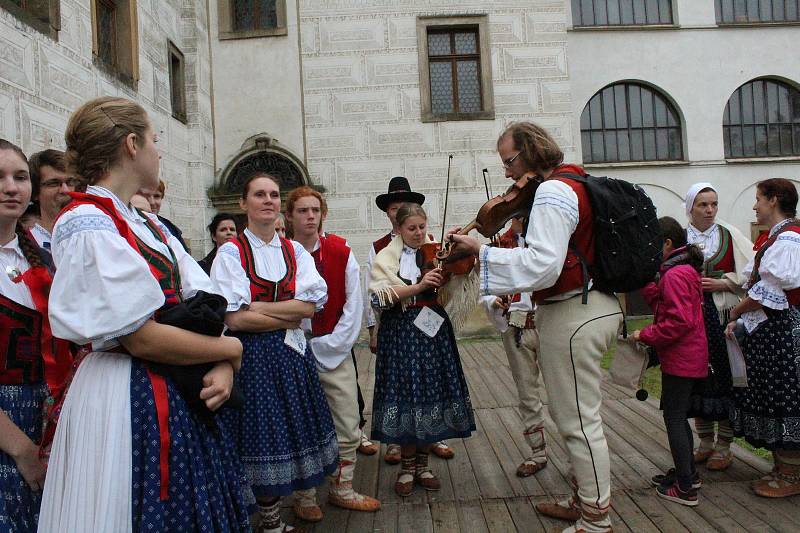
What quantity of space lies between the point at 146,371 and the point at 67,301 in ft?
0.97

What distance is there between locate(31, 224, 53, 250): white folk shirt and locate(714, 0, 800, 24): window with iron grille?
15.6 m

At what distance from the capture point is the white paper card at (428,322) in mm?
3934

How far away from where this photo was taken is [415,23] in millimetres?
11328

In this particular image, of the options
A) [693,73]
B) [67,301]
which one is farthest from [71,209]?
[693,73]

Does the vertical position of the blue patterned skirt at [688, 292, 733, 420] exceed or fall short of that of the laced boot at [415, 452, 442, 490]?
it exceeds it

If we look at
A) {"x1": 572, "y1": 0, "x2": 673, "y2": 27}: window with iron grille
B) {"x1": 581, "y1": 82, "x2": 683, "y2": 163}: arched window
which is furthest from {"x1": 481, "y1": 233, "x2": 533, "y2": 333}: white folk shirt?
{"x1": 572, "y1": 0, "x2": 673, "y2": 27}: window with iron grille

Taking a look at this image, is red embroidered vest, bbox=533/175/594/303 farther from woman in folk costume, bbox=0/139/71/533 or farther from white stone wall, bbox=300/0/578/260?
white stone wall, bbox=300/0/578/260

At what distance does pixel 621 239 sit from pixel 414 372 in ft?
5.09

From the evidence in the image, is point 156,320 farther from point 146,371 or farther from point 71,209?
point 71,209

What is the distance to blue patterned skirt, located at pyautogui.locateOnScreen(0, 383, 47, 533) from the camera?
1.88m

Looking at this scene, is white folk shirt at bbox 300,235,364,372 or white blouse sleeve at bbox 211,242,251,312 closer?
white blouse sleeve at bbox 211,242,251,312

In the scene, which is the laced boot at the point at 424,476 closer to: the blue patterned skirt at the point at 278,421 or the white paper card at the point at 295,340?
the blue patterned skirt at the point at 278,421

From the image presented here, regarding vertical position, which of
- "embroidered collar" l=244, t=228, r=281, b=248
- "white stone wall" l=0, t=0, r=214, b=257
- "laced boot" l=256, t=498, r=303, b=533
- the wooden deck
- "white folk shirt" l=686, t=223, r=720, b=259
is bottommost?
the wooden deck

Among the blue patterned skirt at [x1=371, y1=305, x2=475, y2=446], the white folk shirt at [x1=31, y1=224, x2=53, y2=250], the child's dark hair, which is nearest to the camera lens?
the white folk shirt at [x1=31, y1=224, x2=53, y2=250]
